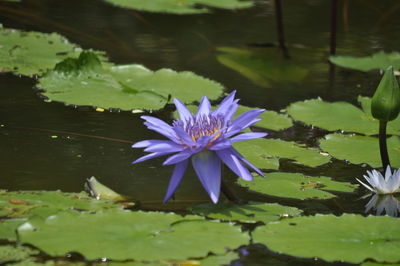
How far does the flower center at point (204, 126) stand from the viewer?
196cm

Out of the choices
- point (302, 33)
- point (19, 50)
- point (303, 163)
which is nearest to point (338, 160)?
point (303, 163)

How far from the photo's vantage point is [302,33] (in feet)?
14.5

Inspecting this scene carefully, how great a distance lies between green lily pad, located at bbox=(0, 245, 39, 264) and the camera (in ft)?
5.46

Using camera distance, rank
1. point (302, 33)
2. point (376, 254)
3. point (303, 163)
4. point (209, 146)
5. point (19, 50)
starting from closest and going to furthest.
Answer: point (376, 254), point (209, 146), point (303, 163), point (19, 50), point (302, 33)

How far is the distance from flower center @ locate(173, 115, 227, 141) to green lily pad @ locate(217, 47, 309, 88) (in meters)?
1.52

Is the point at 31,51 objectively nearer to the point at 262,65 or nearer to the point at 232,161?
the point at 262,65

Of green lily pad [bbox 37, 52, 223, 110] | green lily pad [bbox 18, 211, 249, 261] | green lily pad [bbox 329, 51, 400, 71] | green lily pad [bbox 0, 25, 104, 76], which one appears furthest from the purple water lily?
green lily pad [bbox 329, 51, 400, 71]

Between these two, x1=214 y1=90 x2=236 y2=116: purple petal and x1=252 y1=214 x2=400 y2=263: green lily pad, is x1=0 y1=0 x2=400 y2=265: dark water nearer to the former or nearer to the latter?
x1=252 y1=214 x2=400 y2=263: green lily pad

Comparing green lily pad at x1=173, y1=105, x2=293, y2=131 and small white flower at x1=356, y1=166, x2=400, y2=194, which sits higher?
green lily pad at x1=173, y1=105, x2=293, y2=131

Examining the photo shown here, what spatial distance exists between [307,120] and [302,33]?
1543mm

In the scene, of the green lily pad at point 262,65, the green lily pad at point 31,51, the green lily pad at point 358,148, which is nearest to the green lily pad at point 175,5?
the green lily pad at point 262,65

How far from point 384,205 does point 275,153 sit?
0.46 meters

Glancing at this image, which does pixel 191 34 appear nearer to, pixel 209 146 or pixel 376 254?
pixel 209 146

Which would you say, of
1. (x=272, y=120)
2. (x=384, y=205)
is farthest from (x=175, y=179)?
(x=272, y=120)
